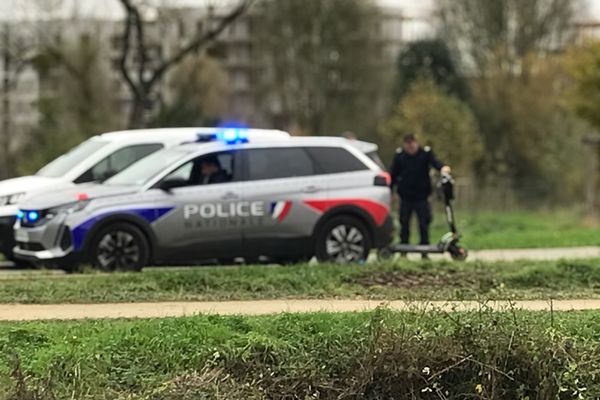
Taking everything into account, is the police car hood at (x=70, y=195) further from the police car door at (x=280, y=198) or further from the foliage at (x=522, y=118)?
the foliage at (x=522, y=118)

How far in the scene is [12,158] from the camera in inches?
1528

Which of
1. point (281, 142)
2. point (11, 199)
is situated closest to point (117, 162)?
point (11, 199)

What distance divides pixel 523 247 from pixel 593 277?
6.91 m

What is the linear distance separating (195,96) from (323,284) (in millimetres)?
40875

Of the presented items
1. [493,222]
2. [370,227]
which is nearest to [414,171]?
[370,227]

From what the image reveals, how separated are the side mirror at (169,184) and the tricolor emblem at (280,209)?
4.17ft

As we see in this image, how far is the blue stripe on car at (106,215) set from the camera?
11289 mm

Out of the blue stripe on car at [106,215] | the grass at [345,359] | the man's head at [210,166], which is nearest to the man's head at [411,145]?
the man's head at [210,166]

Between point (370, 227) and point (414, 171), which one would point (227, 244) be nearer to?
point (370, 227)

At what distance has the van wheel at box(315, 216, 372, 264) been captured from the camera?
494 inches

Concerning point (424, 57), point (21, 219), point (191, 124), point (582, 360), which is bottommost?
point (582, 360)

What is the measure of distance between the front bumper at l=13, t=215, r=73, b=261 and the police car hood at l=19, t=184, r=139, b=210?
0.24 metres

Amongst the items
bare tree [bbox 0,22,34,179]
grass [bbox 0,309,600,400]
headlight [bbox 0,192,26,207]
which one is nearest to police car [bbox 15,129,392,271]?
headlight [bbox 0,192,26,207]

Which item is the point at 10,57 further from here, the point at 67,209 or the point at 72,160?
the point at 67,209
